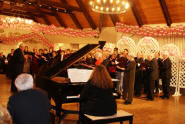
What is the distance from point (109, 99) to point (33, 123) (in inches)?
56.1

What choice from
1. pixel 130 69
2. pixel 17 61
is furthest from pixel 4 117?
pixel 17 61

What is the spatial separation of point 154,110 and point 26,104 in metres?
4.48

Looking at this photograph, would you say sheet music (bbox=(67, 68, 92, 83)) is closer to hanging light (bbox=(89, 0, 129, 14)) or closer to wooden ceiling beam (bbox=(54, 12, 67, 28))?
hanging light (bbox=(89, 0, 129, 14))

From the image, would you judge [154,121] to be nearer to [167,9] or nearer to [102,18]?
[167,9]

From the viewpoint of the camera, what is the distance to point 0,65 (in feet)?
43.6

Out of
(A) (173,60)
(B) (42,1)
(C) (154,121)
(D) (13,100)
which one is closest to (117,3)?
(A) (173,60)

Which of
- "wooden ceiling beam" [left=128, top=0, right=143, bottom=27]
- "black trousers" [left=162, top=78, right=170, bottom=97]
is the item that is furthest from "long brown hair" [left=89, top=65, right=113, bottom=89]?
"wooden ceiling beam" [left=128, top=0, right=143, bottom=27]

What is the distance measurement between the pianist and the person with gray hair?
44.9 inches

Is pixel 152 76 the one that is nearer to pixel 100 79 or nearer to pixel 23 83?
pixel 100 79

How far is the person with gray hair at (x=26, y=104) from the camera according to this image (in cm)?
216

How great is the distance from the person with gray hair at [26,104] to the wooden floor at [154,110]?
222 cm

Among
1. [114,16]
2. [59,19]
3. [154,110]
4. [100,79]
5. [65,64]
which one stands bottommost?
[154,110]

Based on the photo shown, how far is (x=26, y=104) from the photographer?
2.16 m

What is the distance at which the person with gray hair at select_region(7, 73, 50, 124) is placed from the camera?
84.9 inches
